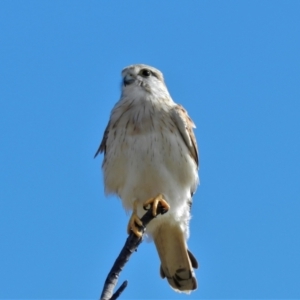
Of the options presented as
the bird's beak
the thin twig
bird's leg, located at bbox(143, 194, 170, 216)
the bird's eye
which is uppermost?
the bird's eye

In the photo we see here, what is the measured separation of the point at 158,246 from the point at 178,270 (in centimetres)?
25

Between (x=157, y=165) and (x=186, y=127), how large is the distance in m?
0.44

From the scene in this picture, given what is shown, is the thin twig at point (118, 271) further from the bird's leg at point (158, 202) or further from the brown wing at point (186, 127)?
the brown wing at point (186, 127)

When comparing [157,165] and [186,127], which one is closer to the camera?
[157,165]

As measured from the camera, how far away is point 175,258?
5.29 m

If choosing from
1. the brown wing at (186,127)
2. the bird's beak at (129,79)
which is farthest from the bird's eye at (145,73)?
the brown wing at (186,127)

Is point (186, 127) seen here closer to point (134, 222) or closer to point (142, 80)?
point (142, 80)

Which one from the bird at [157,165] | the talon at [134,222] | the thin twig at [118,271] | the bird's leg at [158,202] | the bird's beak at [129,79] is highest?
the bird's beak at [129,79]

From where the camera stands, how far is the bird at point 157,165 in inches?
190

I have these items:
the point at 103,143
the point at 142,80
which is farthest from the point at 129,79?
the point at 103,143

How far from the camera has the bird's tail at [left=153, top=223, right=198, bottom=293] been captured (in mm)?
5219

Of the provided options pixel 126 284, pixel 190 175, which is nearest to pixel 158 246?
pixel 190 175

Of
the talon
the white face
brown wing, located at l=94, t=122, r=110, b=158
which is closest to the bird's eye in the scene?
the white face

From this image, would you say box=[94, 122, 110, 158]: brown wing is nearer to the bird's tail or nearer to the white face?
the white face
